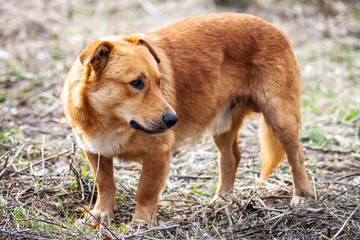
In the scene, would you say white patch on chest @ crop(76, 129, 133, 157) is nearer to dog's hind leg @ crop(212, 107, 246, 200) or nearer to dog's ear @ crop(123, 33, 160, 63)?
dog's ear @ crop(123, 33, 160, 63)

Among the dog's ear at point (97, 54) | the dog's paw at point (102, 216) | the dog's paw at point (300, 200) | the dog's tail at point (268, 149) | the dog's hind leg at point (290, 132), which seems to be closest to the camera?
the dog's ear at point (97, 54)

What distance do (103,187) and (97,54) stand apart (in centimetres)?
132

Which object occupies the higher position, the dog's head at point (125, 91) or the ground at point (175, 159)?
the dog's head at point (125, 91)

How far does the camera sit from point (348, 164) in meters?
5.73

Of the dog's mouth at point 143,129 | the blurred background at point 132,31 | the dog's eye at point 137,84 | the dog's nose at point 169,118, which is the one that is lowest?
the blurred background at point 132,31

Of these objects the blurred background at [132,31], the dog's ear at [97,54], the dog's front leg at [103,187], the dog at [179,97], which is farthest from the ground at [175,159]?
the dog's ear at [97,54]

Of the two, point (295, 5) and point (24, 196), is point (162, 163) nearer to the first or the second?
point (24, 196)

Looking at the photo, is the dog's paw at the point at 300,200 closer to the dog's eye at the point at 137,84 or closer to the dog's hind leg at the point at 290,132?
the dog's hind leg at the point at 290,132

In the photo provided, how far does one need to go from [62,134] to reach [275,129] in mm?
3004

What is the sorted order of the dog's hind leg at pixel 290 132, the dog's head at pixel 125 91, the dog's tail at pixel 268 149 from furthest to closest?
1. the dog's tail at pixel 268 149
2. the dog's hind leg at pixel 290 132
3. the dog's head at pixel 125 91

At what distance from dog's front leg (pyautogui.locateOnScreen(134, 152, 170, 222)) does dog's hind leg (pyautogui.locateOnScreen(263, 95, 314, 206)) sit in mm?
1320

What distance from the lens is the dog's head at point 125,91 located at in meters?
3.73

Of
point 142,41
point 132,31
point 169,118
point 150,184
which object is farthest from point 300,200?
point 132,31

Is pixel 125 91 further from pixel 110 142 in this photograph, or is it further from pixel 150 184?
pixel 150 184
